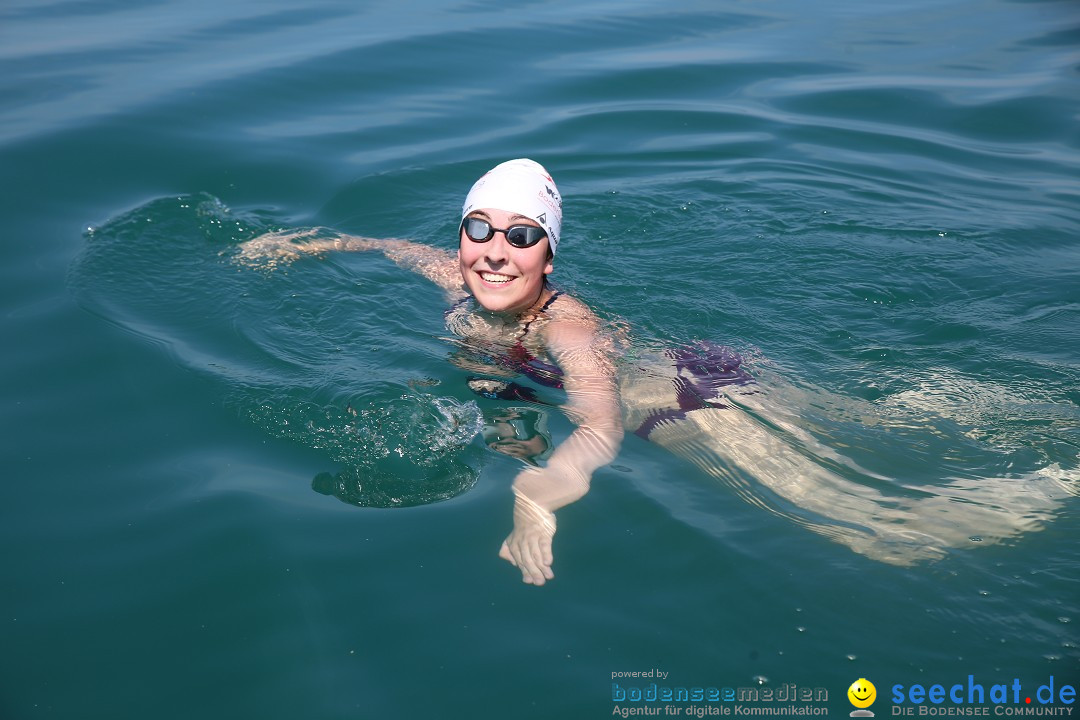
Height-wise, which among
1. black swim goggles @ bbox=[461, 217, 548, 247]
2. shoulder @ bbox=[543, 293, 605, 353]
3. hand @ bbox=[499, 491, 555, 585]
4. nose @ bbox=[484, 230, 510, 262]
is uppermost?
black swim goggles @ bbox=[461, 217, 548, 247]

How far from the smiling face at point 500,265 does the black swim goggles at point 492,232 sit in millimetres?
22

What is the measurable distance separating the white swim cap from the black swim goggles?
105mm

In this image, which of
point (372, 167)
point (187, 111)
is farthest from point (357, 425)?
point (187, 111)

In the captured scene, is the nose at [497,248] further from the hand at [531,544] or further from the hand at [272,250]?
the hand at [272,250]

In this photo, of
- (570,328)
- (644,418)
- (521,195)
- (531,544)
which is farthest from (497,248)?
(531,544)

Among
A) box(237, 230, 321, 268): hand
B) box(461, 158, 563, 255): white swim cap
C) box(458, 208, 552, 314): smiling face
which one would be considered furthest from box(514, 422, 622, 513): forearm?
box(237, 230, 321, 268): hand

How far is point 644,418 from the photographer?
518 cm

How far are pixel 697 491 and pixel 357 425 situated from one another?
1.85 meters

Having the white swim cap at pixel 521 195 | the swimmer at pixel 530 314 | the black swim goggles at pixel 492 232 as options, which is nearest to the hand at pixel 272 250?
the swimmer at pixel 530 314

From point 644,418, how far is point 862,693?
211 centimetres

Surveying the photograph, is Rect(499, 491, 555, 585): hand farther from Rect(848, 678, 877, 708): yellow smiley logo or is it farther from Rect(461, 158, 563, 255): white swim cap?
Rect(461, 158, 563, 255): white swim cap

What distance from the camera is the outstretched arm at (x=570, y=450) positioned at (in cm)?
406

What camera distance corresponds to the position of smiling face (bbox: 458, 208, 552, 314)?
5484mm

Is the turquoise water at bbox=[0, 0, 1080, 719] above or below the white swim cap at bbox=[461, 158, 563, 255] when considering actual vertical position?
below
